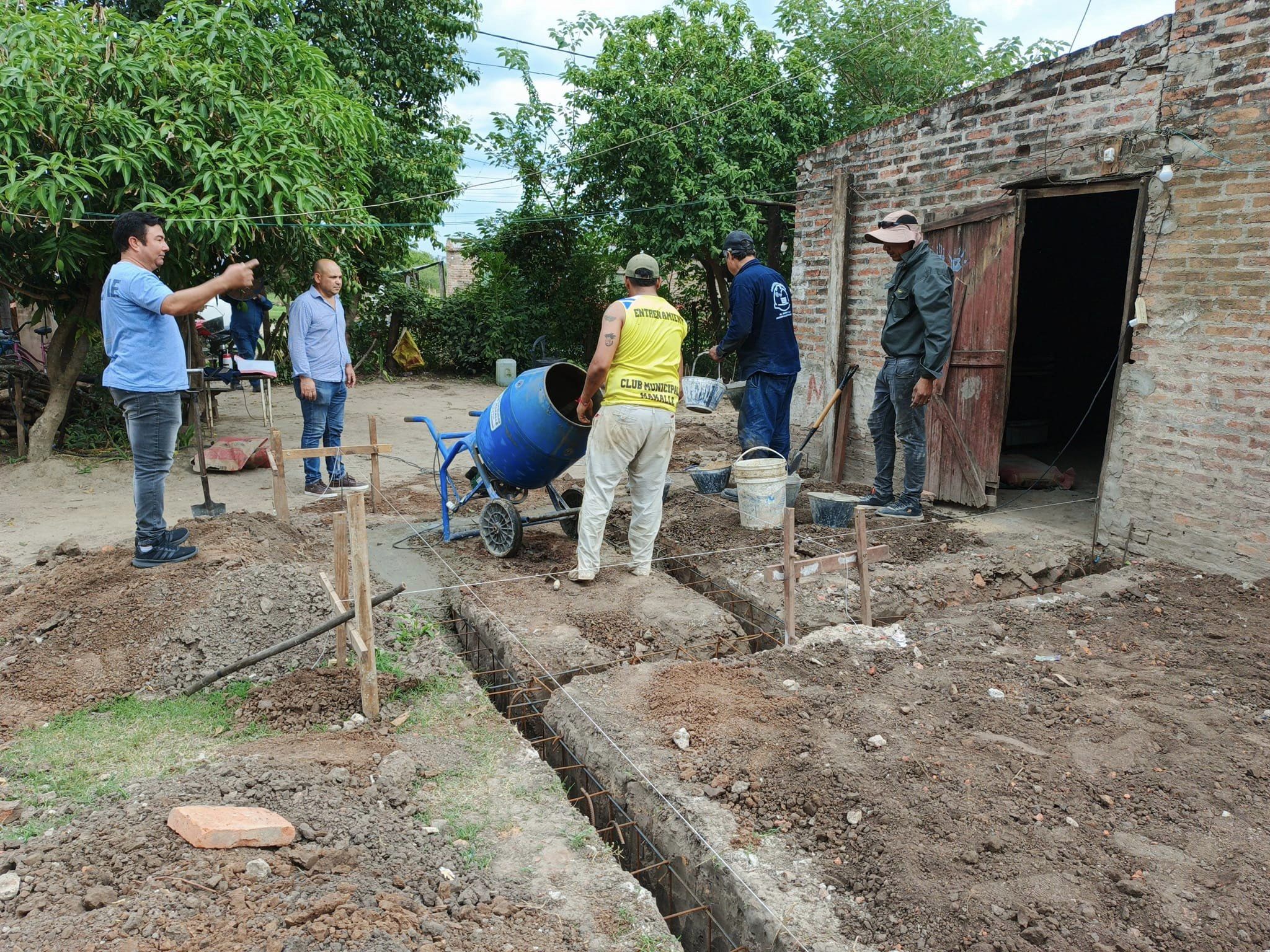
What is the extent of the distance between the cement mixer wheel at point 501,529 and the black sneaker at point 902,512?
2750mm

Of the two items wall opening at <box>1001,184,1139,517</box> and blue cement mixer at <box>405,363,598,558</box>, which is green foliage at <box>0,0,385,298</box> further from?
wall opening at <box>1001,184,1139,517</box>

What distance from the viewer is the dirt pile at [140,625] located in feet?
13.6

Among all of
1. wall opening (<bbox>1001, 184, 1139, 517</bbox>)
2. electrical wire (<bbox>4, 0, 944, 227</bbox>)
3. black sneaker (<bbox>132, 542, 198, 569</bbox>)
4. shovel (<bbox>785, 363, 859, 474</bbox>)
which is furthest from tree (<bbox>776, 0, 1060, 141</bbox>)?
black sneaker (<bbox>132, 542, 198, 569</bbox>)

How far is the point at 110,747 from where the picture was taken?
360cm

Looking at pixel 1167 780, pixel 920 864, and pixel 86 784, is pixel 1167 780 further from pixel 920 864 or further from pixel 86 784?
pixel 86 784

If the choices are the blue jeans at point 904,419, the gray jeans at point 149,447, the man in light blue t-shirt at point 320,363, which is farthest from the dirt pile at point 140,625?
the blue jeans at point 904,419

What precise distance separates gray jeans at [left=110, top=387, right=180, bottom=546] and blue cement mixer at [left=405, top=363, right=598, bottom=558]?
1.36 metres

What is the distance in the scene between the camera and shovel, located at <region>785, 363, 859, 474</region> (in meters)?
7.52

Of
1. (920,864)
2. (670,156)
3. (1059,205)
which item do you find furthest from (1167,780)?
(670,156)

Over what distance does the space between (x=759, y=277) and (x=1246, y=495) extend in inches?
136

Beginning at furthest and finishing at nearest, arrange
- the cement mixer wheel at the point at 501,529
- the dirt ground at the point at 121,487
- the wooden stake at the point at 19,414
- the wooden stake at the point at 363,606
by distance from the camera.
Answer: the wooden stake at the point at 19,414, the dirt ground at the point at 121,487, the cement mixer wheel at the point at 501,529, the wooden stake at the point at 363,606

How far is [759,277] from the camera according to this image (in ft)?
21.9

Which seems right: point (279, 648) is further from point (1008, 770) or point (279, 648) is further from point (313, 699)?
point (1008, 770)

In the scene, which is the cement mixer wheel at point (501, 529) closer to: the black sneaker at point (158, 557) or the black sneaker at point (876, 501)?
the black sneaker at point (158, 557)
